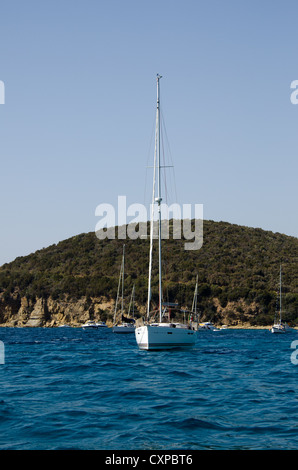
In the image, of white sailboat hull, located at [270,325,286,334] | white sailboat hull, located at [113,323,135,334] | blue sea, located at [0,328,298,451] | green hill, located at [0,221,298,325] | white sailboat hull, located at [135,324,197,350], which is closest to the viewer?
blue sea, located at [0,328,298,451]

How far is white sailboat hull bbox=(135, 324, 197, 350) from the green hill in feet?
158

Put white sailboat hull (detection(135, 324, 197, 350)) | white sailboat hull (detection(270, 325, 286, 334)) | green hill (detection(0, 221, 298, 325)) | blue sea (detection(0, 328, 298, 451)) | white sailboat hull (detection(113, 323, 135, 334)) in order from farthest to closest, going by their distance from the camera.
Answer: green hill (detection(0, 221, 298, 325)) → white sailboat hull (detection(113, 323, 135, 334)) → white sailboat hull (detection(270, 325, 286, 334)) → white sailboat hull (detection(135, 324, 197, 350)) → blue sea (detection(0, 328, 298, 451))

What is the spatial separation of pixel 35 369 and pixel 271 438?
1577 centimetres

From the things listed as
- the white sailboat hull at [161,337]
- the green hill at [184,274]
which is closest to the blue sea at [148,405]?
the white sailboat hull at [161,337]

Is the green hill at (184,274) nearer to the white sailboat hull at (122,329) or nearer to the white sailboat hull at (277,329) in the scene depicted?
the white sailboat hull at (122,329)

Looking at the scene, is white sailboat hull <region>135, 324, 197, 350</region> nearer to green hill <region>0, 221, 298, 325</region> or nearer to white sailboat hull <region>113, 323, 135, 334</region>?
white sailboat hull <region>113, 323, 135, 334</region>

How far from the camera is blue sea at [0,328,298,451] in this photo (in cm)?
1187

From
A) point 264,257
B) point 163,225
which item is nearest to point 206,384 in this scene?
point 264,257

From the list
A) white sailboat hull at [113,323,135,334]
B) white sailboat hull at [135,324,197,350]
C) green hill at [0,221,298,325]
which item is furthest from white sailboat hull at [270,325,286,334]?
white sailboat hull at [135,324,197,350]

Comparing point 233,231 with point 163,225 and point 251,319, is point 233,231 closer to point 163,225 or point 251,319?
point 163,225

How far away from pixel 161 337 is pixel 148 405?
55.8 feet

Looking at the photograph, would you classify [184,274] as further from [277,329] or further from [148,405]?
[148,405]

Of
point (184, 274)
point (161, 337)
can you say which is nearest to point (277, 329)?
point (184, 274)

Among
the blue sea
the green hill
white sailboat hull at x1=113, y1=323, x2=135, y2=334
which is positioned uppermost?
the green hill
